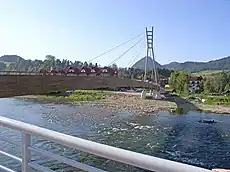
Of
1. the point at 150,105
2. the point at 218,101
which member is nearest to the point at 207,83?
the point at 218,101

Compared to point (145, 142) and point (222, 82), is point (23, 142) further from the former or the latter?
point (222, 82)

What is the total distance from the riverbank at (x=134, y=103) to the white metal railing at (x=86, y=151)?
81.3 feet

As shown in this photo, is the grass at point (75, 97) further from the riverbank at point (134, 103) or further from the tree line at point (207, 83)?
the tree line at point (207, 83)

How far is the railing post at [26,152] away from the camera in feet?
3.90

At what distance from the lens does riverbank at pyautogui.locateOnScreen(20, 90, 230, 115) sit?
96.6ft

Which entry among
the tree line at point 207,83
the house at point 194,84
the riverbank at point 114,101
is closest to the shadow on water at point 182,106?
the riverbank at point 114,101

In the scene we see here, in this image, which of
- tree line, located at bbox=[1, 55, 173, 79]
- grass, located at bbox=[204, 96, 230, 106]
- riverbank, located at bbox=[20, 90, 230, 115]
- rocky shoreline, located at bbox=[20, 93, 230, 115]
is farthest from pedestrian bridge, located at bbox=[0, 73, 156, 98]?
grass, located at bbox=[204, 96, 230, 106]

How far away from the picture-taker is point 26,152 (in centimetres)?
119

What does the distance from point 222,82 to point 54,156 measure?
2049 inches

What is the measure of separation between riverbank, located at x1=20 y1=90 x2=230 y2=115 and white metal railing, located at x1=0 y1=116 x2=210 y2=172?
24790mm

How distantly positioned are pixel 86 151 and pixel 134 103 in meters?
32.9

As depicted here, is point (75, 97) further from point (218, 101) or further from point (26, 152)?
point (26, 152)

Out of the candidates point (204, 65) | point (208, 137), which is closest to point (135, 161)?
point (208, 137)

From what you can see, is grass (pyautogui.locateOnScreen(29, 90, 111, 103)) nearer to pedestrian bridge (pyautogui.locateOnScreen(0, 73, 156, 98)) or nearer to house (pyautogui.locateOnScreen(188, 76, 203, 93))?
house (pyautogui.locateOnScreen(188, 76, 203, 93))
